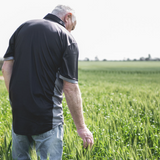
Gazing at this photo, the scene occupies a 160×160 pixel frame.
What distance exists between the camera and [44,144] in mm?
1775

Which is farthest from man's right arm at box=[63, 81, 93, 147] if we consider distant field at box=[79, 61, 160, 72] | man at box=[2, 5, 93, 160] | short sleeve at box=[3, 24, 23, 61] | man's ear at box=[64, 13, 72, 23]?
distant field at box=[79, 61, 160, 72]

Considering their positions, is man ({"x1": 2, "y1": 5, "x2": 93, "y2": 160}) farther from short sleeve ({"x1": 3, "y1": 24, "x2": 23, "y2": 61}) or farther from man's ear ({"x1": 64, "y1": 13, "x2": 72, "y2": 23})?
man's ear ({"x1": 64, "y1": 13, "x2": 72, "y2": 23})

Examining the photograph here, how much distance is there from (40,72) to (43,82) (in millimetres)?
94

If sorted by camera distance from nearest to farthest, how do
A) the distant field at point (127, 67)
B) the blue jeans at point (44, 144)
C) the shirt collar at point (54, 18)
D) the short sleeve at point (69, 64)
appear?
the short sleeve at point (69, 64), the blue jeans at point (44, 144), the shirt collar at point (54, 18), the distant field at point (127, 67)

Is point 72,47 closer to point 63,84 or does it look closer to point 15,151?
point 63,84

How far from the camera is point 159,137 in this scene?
133 inches

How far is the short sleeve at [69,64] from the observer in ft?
5.40

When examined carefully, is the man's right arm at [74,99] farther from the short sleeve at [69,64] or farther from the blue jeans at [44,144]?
the blue jeans at [44,144]

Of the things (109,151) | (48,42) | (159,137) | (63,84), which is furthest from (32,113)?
(159,137)

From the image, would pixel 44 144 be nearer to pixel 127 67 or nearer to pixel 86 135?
pixel 86 135

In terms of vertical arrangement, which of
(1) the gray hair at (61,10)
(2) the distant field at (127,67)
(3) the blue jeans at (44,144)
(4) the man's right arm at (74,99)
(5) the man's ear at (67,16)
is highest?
(1) the gray hair at (61,10)

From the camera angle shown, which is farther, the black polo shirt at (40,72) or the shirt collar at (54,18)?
the shirt collar at (54,18)

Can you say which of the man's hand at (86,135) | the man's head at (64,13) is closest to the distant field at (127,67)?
the man's head at (64,13)

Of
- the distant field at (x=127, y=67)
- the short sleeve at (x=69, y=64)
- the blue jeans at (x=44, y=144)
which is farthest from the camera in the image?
the distant field at (x=127, y=67)
